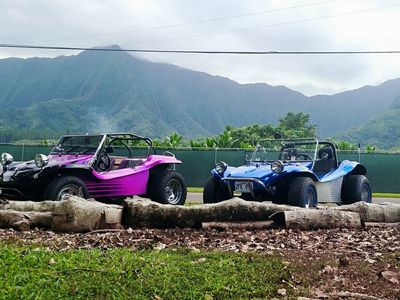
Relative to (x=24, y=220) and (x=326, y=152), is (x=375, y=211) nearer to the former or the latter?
(x=326, y=152)

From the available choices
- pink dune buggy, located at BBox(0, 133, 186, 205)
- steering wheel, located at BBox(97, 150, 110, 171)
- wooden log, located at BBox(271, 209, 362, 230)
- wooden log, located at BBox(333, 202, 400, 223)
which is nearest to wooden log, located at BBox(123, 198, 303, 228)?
wooden log, located at BBox(271, 209, 362, 230)

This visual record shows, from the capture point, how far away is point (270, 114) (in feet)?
578

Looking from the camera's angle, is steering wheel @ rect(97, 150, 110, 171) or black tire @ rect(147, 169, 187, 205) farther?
black tire @ rect(147, 169, 187, 205)

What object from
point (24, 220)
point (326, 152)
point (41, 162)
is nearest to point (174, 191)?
point (41, 162)

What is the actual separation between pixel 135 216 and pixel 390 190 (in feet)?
58.5

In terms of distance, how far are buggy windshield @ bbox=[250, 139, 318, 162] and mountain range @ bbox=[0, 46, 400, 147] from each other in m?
95.9

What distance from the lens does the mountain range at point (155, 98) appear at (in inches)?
4870

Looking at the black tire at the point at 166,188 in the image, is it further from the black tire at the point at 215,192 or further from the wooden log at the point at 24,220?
the wooden log at the point at 24,220

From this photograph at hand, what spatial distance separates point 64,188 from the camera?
9172mm

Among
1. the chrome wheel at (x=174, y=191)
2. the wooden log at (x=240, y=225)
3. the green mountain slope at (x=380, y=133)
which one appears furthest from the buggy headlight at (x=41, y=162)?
the green mountain slope at (x=380, y=133)

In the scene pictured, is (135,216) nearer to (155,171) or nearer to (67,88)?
(155,171)

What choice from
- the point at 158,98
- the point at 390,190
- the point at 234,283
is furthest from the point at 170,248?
the point at 158,98

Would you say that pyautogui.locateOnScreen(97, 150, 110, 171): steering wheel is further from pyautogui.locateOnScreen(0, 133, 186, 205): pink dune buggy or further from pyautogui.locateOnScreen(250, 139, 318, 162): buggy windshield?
pyautogui.locateOnScreen(250, 139, 318, 162): buggy windshield

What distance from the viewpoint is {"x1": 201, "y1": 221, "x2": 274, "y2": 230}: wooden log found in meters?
7.21
